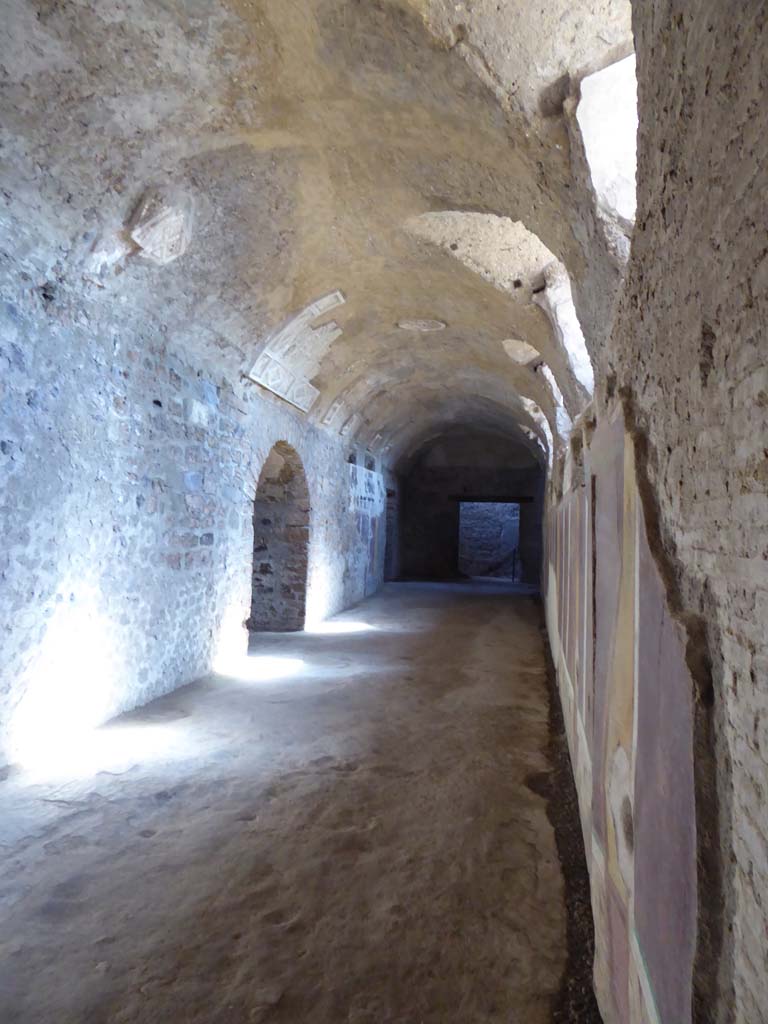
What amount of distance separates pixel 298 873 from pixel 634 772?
62.0 inches

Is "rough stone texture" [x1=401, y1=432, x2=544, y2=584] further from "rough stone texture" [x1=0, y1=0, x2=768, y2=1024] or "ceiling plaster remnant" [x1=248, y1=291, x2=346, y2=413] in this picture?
"rough stone texture" [x1=0, y1=0, x2=768, y2=1024]

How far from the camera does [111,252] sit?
4340mm

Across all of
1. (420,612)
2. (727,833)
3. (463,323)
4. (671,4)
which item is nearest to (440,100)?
(671,4)

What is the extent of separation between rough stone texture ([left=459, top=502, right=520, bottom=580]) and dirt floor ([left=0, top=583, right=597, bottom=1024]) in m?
17.3

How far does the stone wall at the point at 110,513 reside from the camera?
3.82 metres

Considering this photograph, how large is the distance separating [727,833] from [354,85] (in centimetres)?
396

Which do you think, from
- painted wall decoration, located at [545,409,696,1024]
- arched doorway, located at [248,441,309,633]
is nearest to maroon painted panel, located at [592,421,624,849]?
painted wall decoration, located at [545,409,696,1024]

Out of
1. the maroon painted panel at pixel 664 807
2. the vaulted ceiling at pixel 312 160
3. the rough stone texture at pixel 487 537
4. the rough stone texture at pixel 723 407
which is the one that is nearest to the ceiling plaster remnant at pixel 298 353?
the vaulted ceiling at pixel 312 160

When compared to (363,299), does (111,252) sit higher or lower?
lower

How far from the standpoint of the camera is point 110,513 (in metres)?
4.69

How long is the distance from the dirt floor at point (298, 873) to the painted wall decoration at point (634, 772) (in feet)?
1.06

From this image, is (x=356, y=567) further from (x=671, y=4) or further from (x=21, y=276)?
(x=671, y=4)

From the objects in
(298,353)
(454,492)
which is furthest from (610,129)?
(454,492)

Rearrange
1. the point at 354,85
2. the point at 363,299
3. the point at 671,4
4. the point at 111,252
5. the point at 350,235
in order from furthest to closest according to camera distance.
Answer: the point at 363,299 < the point at 350,235 < the point at 111,252 < the point at 354,85 < the point at 671,4
